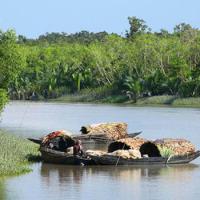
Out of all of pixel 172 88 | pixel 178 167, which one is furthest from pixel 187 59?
pixel 178 167

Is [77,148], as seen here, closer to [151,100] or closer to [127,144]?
[127,144]

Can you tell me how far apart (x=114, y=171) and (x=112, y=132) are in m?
12.3

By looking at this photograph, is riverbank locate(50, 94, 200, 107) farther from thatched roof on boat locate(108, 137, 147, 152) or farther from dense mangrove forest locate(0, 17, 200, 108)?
thatched roof on boat locate(108, 137, 147, 152)

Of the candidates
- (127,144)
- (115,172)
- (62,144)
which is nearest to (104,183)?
(115,172)

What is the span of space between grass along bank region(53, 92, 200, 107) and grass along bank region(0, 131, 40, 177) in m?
52.0

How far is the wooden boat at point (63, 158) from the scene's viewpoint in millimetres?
33000

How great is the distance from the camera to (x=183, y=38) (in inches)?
4375

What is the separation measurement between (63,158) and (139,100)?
198ft

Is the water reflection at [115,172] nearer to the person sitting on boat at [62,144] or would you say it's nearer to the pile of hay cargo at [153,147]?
the pile of hay cargo at [153,147]

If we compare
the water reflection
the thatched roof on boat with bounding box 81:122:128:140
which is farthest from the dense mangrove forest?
the water reflection

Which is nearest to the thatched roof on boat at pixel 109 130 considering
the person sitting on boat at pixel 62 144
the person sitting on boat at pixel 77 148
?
the person sitting on boat at pixel 62 144

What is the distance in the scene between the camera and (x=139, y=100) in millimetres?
93062

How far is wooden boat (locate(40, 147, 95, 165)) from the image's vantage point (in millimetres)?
33000

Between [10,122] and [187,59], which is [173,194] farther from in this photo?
[187,59]
